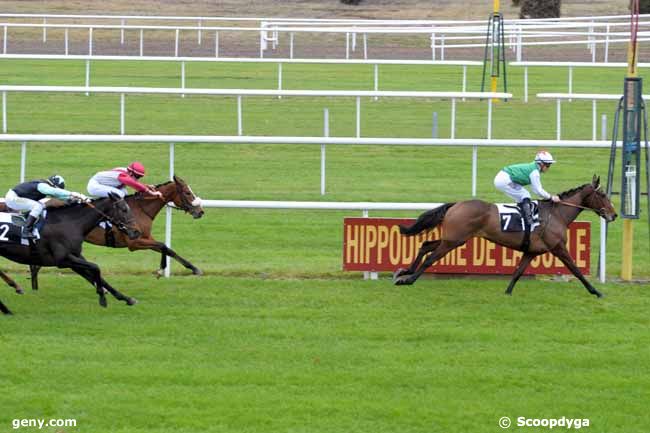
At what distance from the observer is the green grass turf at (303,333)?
702cm

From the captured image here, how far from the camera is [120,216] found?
9.94 meters

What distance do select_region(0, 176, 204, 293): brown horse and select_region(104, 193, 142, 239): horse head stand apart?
0.36 metres

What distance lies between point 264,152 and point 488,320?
8.33m

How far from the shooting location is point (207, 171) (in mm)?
15867

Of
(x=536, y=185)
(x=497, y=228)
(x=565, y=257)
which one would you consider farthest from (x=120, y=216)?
(x=565, y=257)

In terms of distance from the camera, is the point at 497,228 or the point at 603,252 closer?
the point at 497,228

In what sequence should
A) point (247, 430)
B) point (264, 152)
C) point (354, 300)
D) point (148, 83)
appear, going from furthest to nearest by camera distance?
1. point (148, 83)
2. point (264, 152)
3. point (354, 300)
4. point (247, 430)

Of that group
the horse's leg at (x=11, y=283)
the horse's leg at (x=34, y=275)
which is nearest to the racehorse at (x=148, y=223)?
the horse's leg at (x=34, y=275)

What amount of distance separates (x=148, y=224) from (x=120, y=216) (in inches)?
27.3

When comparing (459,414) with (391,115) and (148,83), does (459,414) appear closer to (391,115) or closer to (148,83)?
(391,115)

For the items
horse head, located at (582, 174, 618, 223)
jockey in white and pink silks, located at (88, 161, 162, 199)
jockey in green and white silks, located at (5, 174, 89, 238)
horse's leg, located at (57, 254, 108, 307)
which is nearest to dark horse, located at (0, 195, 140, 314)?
horse's leg, located at (57, 254, 108, 307)

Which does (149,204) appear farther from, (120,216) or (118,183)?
(120,216)

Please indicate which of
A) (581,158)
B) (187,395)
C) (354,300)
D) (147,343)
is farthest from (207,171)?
(187,395)

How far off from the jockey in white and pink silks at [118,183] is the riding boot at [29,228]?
1.05 metres
